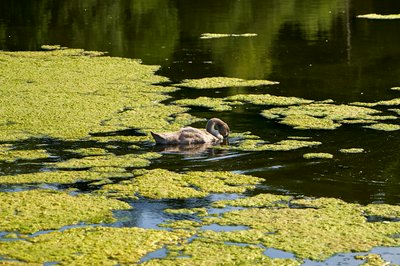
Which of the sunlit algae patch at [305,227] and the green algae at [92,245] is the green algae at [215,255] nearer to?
the sunlit algae patch at [305,227]

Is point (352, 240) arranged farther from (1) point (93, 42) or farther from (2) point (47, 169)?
(1) point (93, 42)

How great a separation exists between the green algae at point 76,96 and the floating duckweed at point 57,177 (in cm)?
183

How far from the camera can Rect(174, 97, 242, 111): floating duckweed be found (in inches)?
544

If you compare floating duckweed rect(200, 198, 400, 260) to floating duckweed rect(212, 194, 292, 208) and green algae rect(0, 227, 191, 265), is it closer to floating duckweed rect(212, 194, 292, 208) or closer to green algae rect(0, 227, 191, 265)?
floating duckweed rect(212, 194, 292, 208)

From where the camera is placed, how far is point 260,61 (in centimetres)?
1844

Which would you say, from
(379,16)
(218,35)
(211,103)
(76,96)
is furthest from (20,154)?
(379,16)

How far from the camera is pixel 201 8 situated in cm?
2927

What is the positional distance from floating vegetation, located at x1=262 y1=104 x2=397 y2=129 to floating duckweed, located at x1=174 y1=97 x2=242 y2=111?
0.71m

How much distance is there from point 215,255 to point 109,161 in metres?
3.22

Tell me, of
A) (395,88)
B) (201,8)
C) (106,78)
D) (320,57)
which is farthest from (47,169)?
(201,8)

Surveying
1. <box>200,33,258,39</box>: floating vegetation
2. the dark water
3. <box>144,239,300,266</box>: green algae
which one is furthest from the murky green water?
<box>144,239,300,266</box>: green algae

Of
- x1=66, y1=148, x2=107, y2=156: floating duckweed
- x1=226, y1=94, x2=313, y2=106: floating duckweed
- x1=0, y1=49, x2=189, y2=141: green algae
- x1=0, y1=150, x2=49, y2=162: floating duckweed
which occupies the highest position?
x1=0, y1=49, x2=189, y2=141: green algae

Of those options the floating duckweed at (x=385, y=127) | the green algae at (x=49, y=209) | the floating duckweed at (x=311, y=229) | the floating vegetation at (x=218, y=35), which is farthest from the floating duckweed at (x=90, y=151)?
the floating vegetation at (x=218, y=35)

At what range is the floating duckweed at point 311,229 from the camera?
7.88 m
